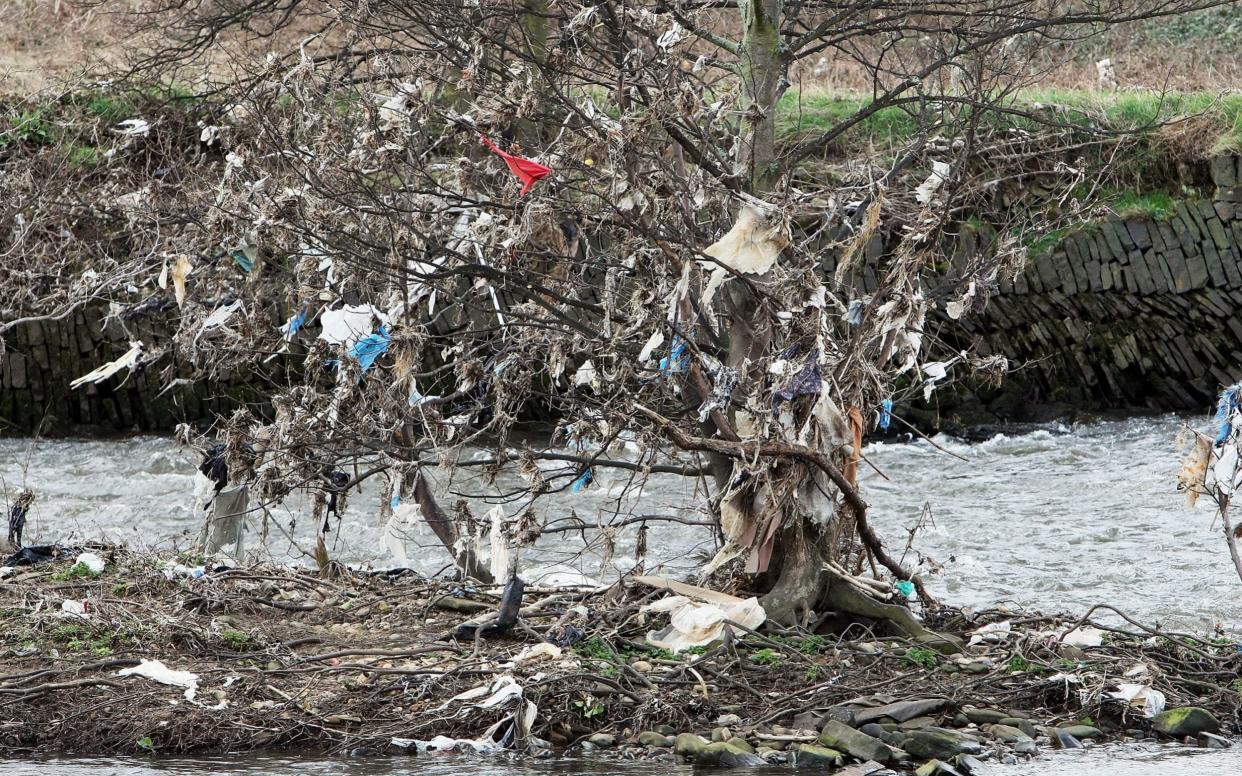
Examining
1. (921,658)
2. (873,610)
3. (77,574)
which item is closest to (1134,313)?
(873,610)

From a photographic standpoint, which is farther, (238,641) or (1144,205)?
(1144,205)

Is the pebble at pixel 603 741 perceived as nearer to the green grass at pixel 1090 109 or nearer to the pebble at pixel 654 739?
the pebble at pixel 654 739

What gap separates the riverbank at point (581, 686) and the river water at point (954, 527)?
24 centimetres

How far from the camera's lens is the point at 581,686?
16.5 ft

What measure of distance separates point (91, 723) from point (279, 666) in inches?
31.3

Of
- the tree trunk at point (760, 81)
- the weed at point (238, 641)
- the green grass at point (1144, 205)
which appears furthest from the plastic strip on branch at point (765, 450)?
the green grass at point (1144, 205)

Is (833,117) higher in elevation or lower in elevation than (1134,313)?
higher

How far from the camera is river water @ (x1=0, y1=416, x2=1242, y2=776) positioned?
4.78 m

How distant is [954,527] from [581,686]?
18.1 feet

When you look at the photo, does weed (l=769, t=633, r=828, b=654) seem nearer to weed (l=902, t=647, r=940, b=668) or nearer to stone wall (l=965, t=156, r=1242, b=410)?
weed (l=902, t=647, r=940, b=668)

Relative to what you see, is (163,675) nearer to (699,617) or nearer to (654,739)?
(654,739)

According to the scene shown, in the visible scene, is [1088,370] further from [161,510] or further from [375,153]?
[375,153]

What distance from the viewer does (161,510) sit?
1077cm

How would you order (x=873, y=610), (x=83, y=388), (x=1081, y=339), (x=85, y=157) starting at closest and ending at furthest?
1. (x=873, y=610)
2. (x=83, y=388)
3. (x=1081, y=339)
4. (x=85, y=157)
